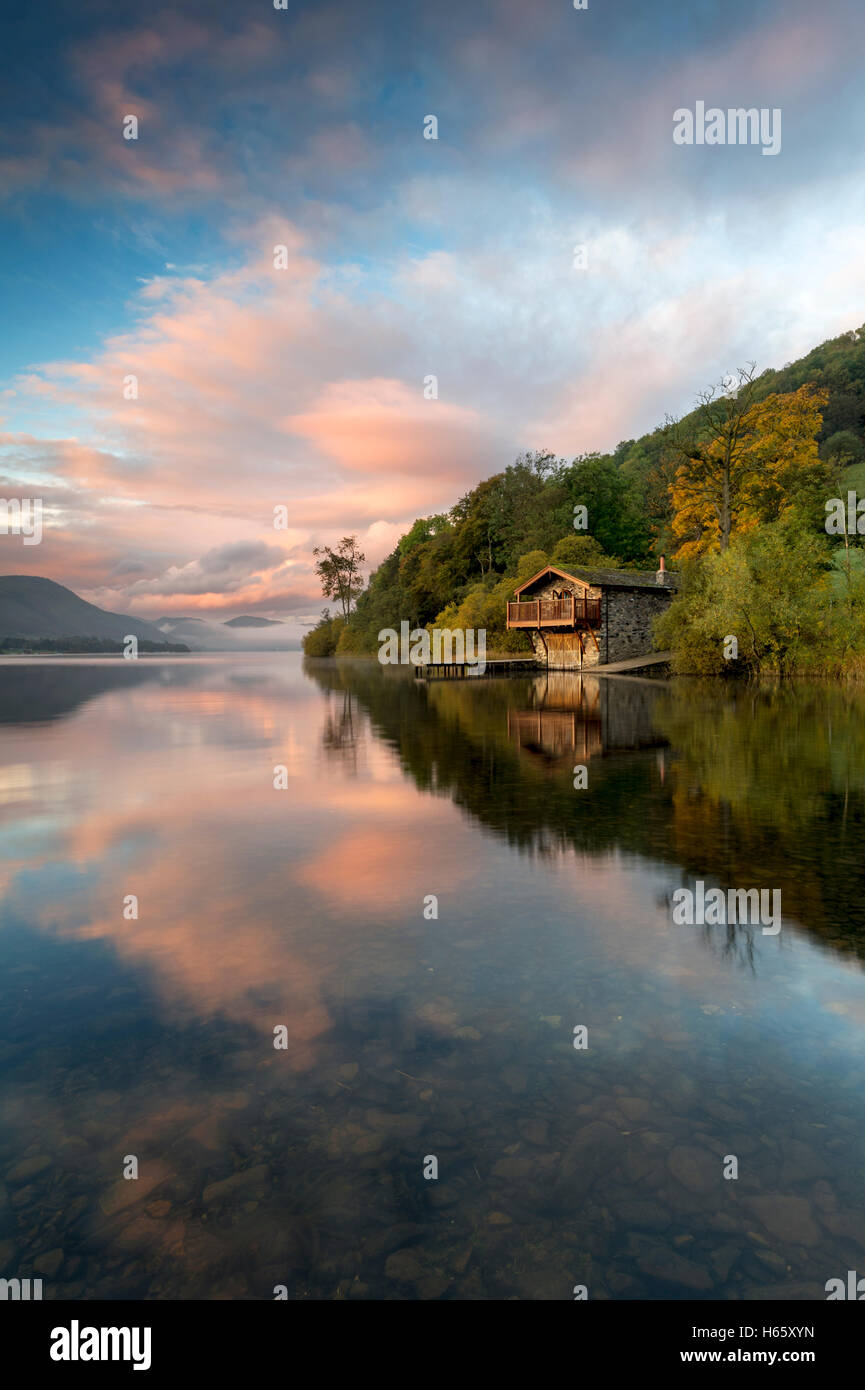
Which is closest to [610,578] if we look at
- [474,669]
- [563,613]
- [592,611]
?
[592,611]

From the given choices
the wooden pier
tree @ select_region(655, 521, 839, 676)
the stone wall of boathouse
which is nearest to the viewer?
tree @ select_region(655, 521, 839, 676)

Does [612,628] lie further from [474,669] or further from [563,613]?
[474,669]

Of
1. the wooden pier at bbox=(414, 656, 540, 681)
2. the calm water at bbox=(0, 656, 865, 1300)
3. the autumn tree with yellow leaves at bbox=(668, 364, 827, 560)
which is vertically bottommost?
the calm water at bbox=(0, 656, 865, 1300)

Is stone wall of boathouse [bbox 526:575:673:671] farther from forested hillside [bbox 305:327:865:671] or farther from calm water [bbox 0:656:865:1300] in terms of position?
calm water [bbox 0:656:865:1300]

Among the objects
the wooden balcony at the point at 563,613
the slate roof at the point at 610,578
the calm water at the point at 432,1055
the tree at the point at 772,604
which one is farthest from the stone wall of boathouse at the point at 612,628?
the calm water at the point at 432,1055

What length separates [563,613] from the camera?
49.3m

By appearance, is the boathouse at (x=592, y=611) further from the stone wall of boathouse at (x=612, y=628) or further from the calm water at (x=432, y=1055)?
the calm water at (x=432, y=1055)

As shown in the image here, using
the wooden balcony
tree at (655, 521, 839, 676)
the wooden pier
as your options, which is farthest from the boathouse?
tree at (655, 521, 839, 676)

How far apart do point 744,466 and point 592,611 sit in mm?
13681

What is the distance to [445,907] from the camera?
22.9 ft

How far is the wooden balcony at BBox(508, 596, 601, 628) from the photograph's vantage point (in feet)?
160

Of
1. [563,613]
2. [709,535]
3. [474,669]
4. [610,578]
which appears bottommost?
[474,669]

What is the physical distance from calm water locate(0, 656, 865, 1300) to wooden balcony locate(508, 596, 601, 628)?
127 ft
